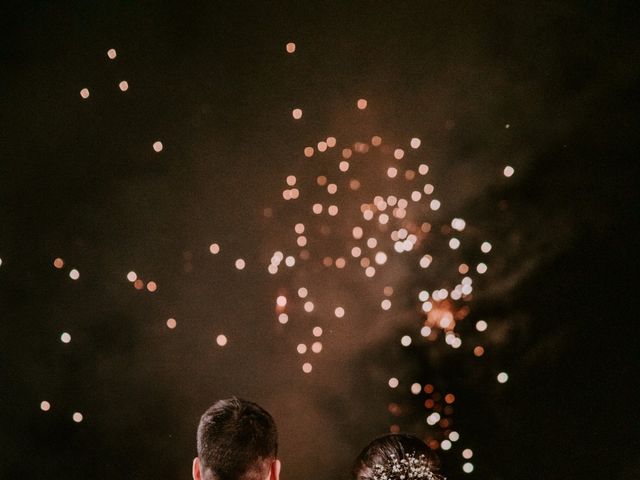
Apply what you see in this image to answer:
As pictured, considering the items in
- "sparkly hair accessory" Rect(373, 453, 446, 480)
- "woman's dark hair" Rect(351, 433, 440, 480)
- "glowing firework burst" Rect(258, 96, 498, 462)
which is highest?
"glowing firework burst" Rect(258, 96, 498, 462)

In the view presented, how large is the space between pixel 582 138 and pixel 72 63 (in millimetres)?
2267

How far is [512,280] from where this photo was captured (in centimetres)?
271

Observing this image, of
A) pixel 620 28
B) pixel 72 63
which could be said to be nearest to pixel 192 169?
pixel 72 63

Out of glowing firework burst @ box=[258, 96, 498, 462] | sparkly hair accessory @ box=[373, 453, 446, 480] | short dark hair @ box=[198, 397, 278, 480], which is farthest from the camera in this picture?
glowing firework burst @ box=[258, 96, 498, 462]

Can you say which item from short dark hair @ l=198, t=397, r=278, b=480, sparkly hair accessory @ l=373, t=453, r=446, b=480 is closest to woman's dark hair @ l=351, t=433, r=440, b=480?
sparkly hair accessory @ l=373, t=453, r=446, b=480

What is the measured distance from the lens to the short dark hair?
1.77 m

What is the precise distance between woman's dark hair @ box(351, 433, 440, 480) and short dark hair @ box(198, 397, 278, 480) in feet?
1.79

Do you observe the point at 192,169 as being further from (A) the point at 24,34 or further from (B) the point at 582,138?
(B) the point at 582,138

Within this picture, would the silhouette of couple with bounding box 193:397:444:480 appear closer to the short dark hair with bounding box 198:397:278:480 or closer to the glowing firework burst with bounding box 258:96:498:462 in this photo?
the short dark hair with bounding box 198:397:278:480

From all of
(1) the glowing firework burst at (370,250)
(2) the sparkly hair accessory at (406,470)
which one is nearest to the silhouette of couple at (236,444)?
(2) the sparkly hair accessory at (406,470)

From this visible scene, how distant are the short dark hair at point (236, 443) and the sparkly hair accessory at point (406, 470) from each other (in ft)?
1.70

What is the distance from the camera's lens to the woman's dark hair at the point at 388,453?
2211 mm

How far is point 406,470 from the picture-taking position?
7.04 feet

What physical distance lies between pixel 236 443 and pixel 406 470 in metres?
0.69
